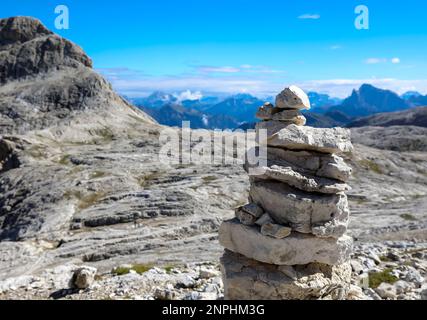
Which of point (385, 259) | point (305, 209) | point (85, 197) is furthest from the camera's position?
point (85, 197)

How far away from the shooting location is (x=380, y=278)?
29359 millimetres

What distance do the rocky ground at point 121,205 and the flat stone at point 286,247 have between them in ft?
18.2

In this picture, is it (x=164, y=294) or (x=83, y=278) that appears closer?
(x=164, y=294)

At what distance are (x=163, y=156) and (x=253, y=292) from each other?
3485 inches

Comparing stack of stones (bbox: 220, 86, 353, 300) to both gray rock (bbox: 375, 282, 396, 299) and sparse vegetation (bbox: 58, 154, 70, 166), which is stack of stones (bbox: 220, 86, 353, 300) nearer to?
gray rock (bbox: 375, 282, 396, 299)

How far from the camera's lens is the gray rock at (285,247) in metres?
21.2

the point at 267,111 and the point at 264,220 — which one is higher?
the point at 267,111

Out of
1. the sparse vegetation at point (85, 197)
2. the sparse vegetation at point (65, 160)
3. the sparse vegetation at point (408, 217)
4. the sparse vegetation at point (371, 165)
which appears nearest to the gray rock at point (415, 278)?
the sparse vegetation at point (408, 217)

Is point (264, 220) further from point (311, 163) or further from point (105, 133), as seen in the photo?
point (105, 133)

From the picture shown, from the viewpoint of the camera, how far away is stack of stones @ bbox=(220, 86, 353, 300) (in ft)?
69.8

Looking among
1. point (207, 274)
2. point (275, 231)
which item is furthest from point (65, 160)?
point (275, 231)

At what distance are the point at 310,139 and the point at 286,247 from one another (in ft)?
17.9

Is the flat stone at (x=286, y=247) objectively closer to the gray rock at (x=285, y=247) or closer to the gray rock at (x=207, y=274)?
the gray rock at (x=285, y=247)
